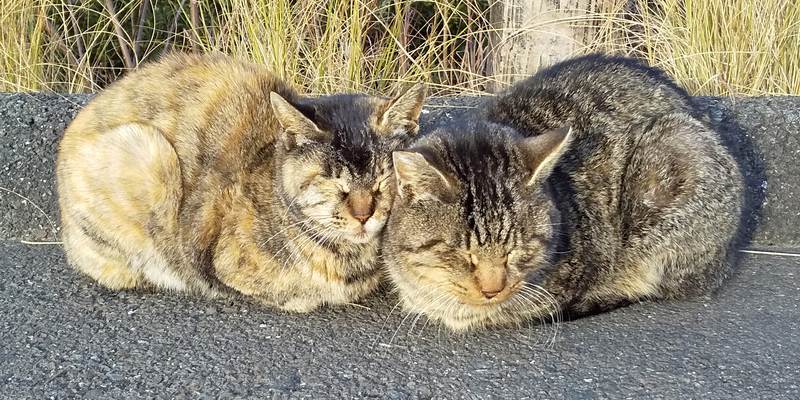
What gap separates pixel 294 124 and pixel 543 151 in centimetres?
101

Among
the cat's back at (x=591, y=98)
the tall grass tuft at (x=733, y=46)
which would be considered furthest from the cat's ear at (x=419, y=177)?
the tall grass tuft at (x=733, y=46)

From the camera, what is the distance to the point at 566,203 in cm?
317

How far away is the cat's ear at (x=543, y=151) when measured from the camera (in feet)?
9.05

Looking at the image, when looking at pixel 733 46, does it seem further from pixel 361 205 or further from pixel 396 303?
pixel 361 205

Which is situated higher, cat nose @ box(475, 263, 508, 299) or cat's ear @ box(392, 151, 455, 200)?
cat's ear @ box(392, 151, 455, 200)

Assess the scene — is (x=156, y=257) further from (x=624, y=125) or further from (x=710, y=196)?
(x=710, y=196)

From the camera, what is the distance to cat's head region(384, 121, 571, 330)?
Result: 9.06ft

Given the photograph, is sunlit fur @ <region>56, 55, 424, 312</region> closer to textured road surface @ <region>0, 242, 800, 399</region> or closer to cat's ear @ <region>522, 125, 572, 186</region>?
textured road surface @ <region>0, 242, 800, 399</region>

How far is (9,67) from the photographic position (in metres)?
4.78

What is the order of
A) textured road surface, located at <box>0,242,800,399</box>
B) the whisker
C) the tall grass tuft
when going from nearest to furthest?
1. textured road surface, located at <box>0,242,800,399</box>
2. the whisker
3. the tall grass tuft

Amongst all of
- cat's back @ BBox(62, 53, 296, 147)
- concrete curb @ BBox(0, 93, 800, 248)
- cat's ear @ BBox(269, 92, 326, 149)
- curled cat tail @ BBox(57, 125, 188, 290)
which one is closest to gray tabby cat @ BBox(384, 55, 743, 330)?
cat's ear @ BBox(269, 92, 326, 149)

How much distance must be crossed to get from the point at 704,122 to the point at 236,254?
7.36 ft

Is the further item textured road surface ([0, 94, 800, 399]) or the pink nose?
the pink nose

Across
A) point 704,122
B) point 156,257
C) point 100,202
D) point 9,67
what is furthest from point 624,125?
point 9,67
